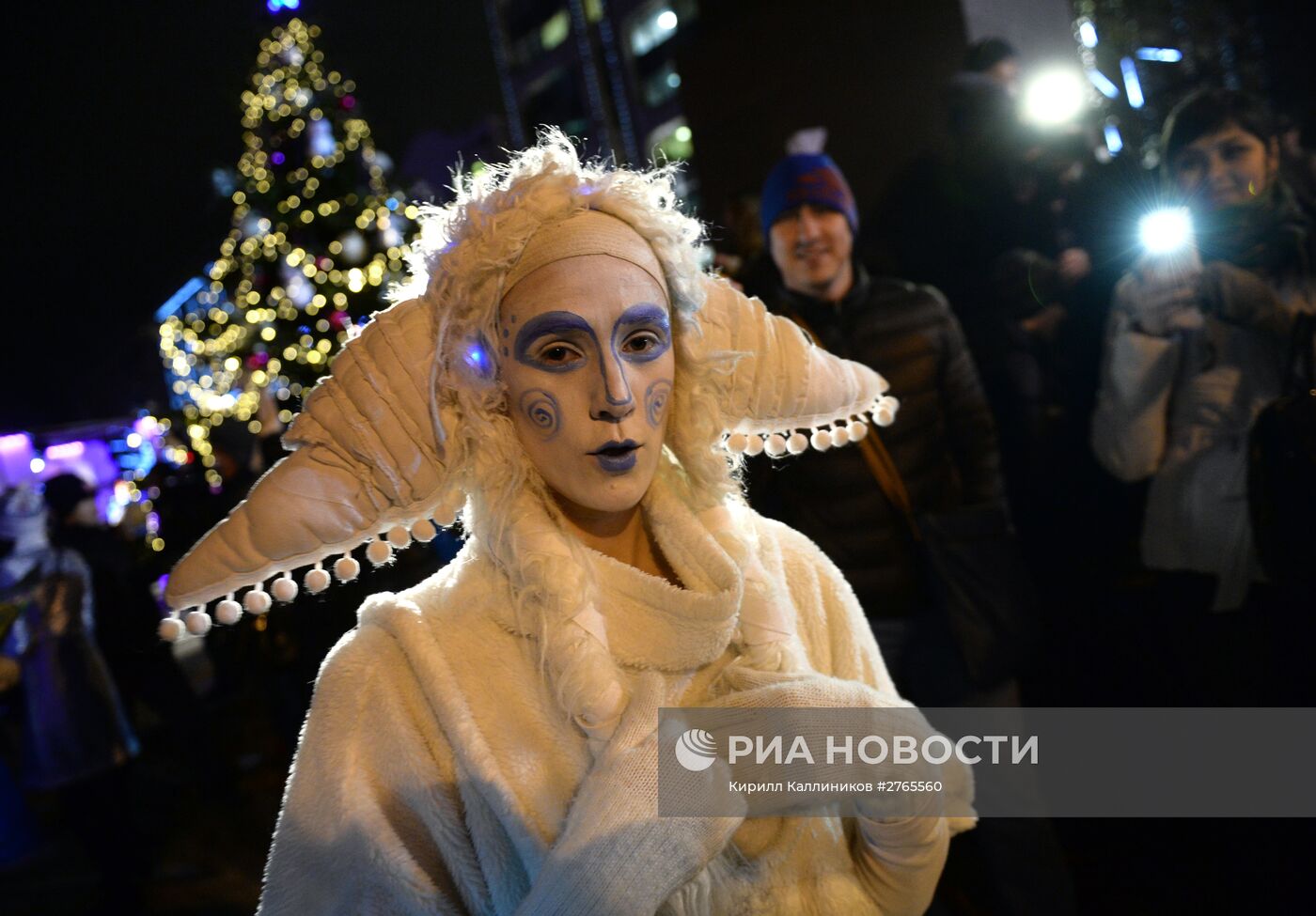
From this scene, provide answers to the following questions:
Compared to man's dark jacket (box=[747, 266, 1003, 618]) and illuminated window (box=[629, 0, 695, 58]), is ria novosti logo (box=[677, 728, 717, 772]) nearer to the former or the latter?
man's dark jacket (box=[747, 266, 1003, 618])

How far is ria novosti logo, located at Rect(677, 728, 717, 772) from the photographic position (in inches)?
42.3

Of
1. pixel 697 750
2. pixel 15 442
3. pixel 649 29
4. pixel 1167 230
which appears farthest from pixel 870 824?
pixel 649 29

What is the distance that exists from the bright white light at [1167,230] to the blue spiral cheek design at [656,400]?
1.81 metres

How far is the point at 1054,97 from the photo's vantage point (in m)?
2.96

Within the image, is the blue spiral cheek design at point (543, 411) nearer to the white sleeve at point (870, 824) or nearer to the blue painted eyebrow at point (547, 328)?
the blue painted eyebrow at point (547, 328)

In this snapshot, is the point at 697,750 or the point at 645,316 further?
the point at 645,316

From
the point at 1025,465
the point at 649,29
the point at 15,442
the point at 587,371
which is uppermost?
the point at 649,29

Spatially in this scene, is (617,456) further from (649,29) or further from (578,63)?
(649,29)

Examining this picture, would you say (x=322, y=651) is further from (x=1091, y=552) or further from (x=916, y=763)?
(x=1091, y=552)

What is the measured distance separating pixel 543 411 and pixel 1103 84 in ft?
9.33

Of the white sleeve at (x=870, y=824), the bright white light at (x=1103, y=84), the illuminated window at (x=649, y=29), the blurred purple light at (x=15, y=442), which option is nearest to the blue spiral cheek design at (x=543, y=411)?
the white sleeve at (x=870, y=824)

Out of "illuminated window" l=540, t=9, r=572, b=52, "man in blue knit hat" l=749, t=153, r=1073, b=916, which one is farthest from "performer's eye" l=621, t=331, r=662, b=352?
"illuminated window" l=540, t=9, r=572, b=52

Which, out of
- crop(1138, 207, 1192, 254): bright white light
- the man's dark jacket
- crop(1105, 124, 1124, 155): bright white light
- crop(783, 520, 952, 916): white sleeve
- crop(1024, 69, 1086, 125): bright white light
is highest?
crop(1024, 69, 1086, 125): bright white light

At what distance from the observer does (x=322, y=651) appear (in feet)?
7.76
